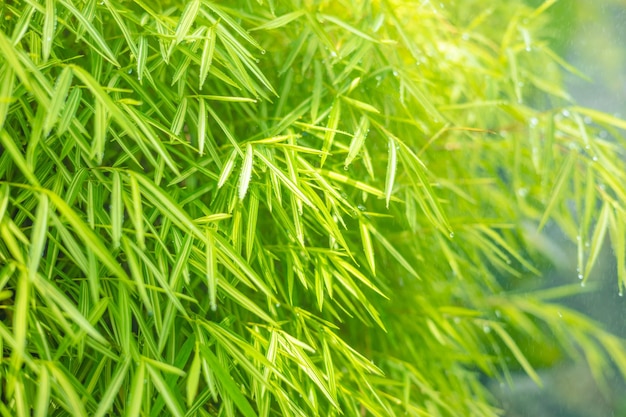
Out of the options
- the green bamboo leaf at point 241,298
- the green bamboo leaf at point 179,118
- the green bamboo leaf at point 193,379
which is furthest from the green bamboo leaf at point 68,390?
the green bamboo leaf at point 179,118

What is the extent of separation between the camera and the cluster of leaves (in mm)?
694

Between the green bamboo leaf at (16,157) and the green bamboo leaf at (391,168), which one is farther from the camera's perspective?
the green bamboo leaf at (391,168)

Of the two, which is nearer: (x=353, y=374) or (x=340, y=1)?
(x=353, y=374)

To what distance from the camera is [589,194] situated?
113 centimetres

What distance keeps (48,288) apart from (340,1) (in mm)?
816

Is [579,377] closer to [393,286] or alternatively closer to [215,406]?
[393,286]

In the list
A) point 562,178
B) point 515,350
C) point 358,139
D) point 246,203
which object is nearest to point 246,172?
point 246,203

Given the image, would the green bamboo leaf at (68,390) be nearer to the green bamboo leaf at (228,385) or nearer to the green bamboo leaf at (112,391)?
the green bamboo leaf at (112,391)

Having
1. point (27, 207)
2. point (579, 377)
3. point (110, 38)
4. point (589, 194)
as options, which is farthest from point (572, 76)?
point (27, 207)

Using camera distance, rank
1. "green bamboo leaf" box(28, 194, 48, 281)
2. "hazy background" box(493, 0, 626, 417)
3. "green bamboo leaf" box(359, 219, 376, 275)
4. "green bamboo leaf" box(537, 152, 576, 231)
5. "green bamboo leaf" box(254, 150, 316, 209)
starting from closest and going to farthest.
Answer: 1. "green bamboo leaf" box(28, 194, 48, 281)
2. "green bamboo leaf" box(254, 150, 316, 209)
3. "green bamboo leaf" box(359, 219, 376, 275)
4. "green bamboo leaf" box(537, 152, 576, 231)
5. "hazy background" box(493, 0, 626, 417)

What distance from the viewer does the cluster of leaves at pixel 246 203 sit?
0.69 metres

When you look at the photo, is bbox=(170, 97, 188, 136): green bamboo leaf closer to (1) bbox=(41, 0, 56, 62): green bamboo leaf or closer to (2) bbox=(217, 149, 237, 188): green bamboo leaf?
(2) bbox=(217, 149, 237, 188): green bamboo leaf

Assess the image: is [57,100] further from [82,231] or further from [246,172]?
[246,172]

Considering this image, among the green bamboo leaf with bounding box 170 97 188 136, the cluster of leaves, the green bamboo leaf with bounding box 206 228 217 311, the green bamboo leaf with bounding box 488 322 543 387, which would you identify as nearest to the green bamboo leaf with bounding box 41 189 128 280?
the cluster of leaves
